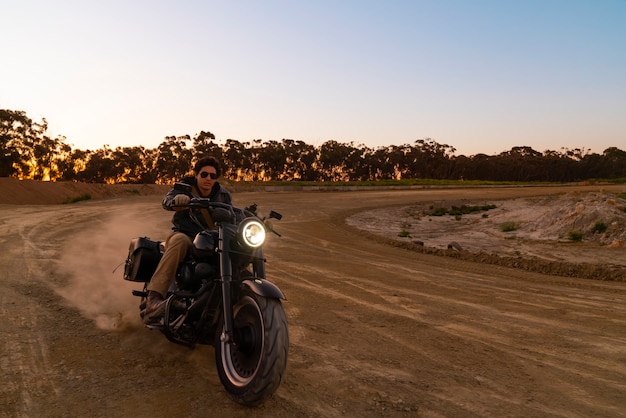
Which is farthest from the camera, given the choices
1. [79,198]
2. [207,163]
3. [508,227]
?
[79,198]

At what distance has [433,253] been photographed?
13180 mm

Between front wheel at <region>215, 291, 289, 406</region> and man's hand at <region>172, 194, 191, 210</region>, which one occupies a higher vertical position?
man's hand at <region>172, 194, 191, 210</region>

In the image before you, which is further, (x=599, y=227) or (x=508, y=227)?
(x=508, y=227)

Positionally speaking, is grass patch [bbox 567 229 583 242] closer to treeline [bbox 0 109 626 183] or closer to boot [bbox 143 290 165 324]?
boot [bbox 143 290 165 324]

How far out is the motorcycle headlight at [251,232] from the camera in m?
3.79

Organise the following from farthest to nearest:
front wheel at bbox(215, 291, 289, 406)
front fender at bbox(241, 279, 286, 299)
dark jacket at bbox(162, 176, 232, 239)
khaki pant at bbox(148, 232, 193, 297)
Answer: dark jacket at bbox(162, 176, 232, 239) < khaki pant at bbox(148, 232, 193, 297) < front fender at bbox(241, 279, 286, 299) < front wheel at bbox(215, 291, 289, 406)

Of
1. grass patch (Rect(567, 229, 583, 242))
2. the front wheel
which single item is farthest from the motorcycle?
grass patch (Rect(567, 229, 583, 242))

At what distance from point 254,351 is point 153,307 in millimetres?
1331

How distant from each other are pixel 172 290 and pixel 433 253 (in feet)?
33.5

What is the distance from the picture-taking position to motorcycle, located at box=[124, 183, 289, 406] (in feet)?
11.4

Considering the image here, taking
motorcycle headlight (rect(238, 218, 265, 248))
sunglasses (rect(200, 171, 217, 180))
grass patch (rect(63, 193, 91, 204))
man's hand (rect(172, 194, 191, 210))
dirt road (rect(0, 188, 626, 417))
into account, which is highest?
sunglasses (rect(200, 171, 217, 180))

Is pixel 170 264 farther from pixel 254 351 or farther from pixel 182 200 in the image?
pixel 254 351

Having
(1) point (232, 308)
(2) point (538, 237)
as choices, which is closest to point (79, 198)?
(2) point (538, 237)

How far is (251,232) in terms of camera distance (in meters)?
3.82
